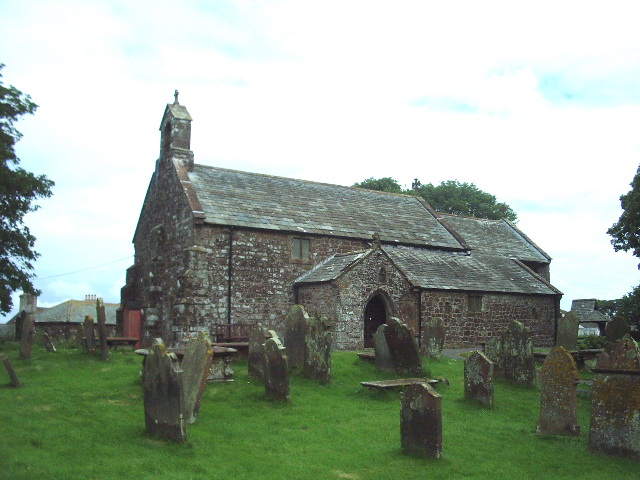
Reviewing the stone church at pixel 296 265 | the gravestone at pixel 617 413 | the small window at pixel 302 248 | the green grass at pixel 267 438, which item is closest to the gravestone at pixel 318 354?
the green grass at pixel 267 438

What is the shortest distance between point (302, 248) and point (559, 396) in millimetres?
16218

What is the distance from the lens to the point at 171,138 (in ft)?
A: 91.5

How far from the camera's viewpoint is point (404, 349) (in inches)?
622

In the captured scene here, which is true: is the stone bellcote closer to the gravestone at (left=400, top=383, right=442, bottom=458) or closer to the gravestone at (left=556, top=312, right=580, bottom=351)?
the gravestone at (left=556, top=312, right=580, bottom=351)

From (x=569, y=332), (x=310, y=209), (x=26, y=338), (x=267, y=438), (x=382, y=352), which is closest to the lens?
(x=267, y=438)

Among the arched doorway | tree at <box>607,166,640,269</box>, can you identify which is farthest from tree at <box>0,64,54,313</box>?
tree at <box>607,166,640,269</box>

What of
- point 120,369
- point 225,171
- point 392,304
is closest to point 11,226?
point 225,171

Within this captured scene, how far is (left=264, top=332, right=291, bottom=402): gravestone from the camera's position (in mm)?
12703

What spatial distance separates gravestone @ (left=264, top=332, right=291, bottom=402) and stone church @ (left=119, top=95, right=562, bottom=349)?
31.5ft

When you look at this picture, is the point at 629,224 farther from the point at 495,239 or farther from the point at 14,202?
the point at 14,202

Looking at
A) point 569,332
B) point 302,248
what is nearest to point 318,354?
point 569,332

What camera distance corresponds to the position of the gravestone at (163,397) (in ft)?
31.6

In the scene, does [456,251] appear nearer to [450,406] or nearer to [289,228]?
[289,228]

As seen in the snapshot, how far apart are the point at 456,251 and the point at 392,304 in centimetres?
830
